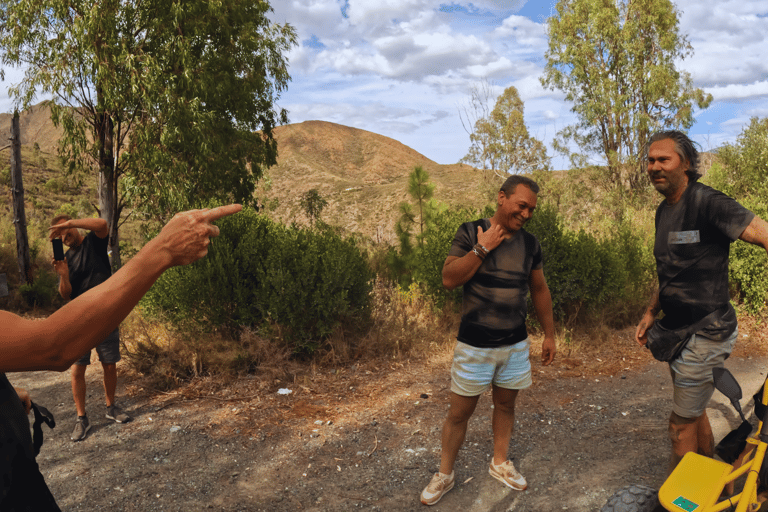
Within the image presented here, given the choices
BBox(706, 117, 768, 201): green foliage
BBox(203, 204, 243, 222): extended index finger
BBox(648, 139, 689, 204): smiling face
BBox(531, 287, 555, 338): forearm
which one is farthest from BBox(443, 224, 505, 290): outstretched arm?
BBox(706, 117, 768, 201): green foliage

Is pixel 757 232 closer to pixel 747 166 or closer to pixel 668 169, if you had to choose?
pixel 668 169

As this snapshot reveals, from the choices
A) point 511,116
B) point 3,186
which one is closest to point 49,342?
point 511,116

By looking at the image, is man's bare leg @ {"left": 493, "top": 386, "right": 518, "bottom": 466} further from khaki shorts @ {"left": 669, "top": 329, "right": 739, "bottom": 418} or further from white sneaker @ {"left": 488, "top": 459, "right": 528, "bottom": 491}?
khaki shorts @ {"left": 669, "top": 329, "right": 739, "bottom": 418}

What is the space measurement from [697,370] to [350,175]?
77232 millimetres

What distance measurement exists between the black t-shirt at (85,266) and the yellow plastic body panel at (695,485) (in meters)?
4.30

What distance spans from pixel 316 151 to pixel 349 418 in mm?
85982

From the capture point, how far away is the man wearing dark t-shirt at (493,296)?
2887mm

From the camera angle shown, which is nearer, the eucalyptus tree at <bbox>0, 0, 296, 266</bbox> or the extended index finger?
the extended index finger

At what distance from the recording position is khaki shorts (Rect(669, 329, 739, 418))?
2.54 metres

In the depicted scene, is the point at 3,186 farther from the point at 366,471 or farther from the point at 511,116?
the point at 366,471

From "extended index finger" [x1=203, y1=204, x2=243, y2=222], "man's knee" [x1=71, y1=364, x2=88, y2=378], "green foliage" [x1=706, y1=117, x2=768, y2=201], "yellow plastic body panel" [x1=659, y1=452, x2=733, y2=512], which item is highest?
"green foliage" [x1=706, y1=117, x2=768, y2=201]

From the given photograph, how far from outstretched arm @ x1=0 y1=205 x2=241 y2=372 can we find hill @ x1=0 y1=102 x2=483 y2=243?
531 centimetres

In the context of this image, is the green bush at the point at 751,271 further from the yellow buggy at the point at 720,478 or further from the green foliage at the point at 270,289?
the yellow buggy at the point at 720,478

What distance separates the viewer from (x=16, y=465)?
53.9 inches
